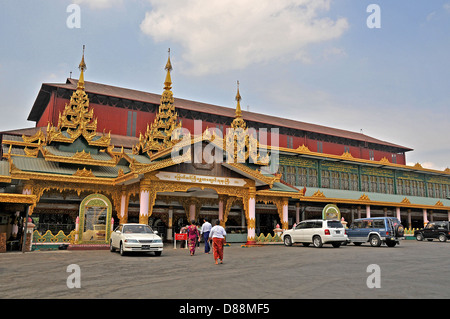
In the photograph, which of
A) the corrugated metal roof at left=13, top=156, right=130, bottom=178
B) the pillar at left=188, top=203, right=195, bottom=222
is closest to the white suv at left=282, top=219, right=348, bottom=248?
the pillar at left=188, top=203, right=195, bottom=222

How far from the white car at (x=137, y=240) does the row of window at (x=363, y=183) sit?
2328 cm

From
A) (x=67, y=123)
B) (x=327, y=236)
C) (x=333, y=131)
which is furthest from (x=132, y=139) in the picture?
(x=333, y=131)

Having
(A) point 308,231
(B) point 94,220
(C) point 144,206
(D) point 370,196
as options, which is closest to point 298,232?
(A) point 308,231

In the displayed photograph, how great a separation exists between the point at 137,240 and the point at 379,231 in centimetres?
1646

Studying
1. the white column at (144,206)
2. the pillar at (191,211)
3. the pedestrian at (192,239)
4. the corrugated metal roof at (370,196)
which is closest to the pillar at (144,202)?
the white column at (144,206)

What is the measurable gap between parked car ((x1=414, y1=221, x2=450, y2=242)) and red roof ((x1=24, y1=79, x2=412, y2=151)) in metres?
22.2

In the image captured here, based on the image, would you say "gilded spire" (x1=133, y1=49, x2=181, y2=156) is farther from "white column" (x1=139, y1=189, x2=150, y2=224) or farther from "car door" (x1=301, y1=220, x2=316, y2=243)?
"car door" (x1=301, y1=220, x2=316, y2=243)

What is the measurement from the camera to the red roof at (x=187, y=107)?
4231cm

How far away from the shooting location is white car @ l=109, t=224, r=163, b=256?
58.8ft

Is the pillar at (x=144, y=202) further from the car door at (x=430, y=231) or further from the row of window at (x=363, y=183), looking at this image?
the car door at (x=430, y=231)

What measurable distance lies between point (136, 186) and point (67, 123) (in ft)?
31.4
